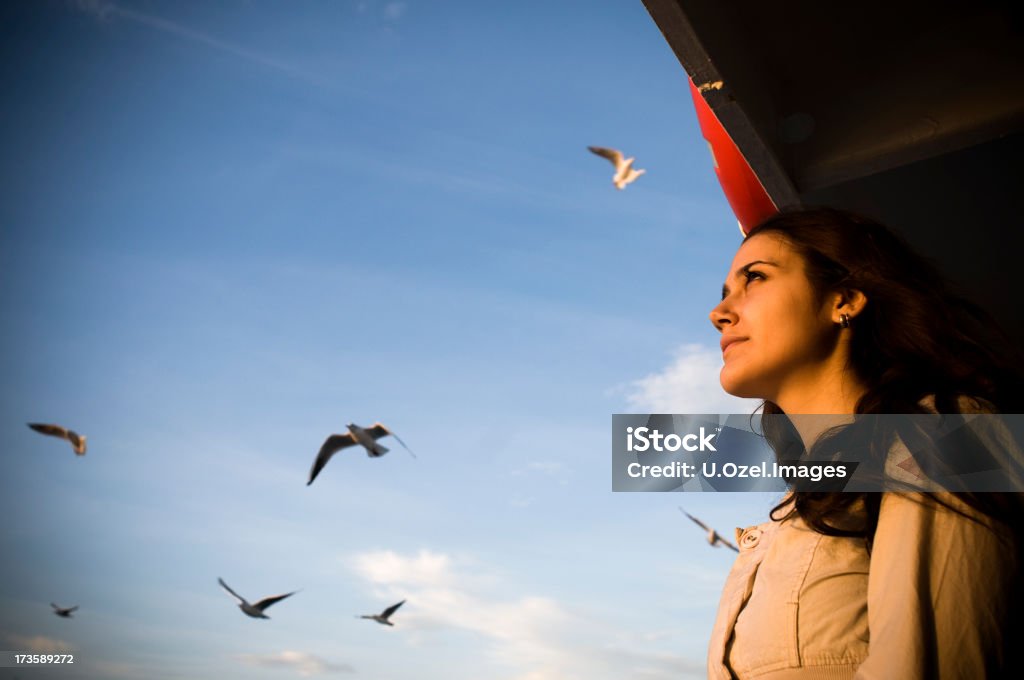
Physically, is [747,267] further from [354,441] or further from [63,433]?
[63,433]

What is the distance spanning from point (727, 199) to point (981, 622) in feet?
6.57

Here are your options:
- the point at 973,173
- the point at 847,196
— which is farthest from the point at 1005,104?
the point at 847,196

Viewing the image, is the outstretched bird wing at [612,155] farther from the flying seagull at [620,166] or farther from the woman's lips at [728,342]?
the woman's lips at [728,342]

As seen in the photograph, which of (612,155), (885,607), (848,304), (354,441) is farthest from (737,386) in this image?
(612,155)

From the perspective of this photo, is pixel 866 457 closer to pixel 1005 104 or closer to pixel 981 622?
pixel 981 622

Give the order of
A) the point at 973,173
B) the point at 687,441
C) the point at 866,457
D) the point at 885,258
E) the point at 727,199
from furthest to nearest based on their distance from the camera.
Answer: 1. the point at 727,199
2. the point at 973,173
3. the point at 687,441
4. the point at 885,258
5. the point at 866,457

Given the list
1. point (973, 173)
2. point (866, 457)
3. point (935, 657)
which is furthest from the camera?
point (973, 173)

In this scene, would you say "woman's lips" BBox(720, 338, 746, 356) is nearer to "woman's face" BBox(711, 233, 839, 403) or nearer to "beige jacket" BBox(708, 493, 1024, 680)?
"woman's face" BBox(711, 233, 839, 403)

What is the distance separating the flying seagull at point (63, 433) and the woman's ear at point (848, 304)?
541 inches

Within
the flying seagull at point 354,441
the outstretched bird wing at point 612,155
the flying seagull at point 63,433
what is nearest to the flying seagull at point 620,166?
the outstretched bird wing at point 612,155

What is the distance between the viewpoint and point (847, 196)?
8.34 ft

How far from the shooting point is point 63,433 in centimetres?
1269

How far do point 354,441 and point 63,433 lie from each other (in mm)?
6266

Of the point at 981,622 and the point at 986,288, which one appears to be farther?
the point at 986,288
